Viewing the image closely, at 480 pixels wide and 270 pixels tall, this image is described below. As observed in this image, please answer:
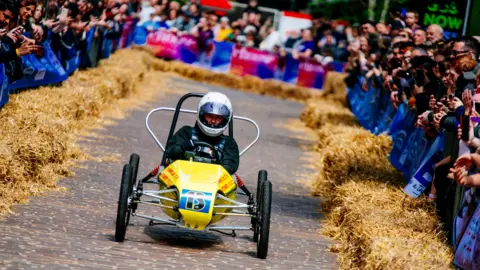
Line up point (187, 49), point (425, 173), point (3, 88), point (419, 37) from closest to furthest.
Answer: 1. point (425, 173)
2. point (3, 88)
3. point (419, 37)
4. point (187, 49)

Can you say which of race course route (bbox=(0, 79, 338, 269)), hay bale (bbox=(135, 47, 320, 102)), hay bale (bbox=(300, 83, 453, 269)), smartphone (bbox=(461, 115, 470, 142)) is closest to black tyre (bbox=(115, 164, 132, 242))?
race course route (bbox=(0, 79, 338, 269))

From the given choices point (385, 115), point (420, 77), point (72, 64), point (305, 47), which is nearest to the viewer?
point (420, 77)

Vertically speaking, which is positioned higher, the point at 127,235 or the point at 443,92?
the point at 443,92

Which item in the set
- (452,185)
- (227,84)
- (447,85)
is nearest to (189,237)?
(452,185)

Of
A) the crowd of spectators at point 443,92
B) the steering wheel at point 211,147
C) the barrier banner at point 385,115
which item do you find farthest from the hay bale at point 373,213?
the steering wheel at point 211,147

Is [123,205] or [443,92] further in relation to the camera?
[443,92]

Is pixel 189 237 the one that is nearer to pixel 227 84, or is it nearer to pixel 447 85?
pixel 447 85

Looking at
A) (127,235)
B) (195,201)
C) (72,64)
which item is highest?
(195,201)

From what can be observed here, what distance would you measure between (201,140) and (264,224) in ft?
4.88

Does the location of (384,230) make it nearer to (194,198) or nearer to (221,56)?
(194,198)

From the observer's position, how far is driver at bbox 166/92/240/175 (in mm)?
10102

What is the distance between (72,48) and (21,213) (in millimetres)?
9737

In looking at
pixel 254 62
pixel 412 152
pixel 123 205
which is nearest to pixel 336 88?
pixel 254 62

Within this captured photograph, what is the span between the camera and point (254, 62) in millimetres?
31844
